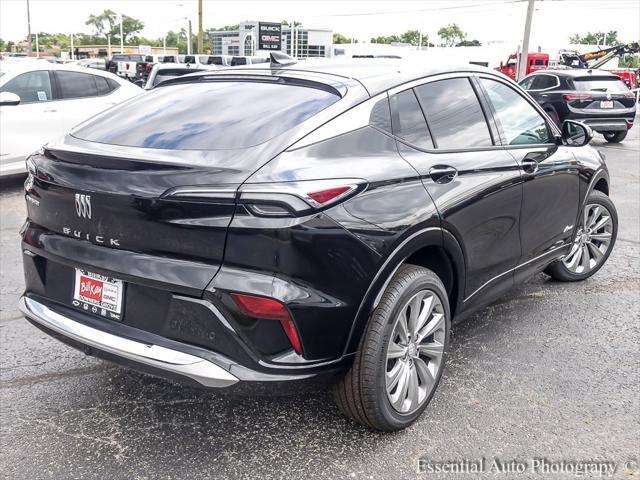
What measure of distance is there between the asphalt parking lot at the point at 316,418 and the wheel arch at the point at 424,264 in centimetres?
53

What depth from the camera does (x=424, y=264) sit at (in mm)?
3197

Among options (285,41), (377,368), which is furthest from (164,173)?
(285,41)

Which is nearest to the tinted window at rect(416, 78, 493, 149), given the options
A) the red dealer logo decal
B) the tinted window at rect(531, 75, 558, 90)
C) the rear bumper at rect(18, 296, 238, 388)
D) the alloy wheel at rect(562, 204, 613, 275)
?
the rear bumper at rect(18, 296, 238, 388)

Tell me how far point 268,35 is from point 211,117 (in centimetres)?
4030

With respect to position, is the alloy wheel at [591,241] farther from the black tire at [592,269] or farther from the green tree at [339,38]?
the green tree at [339,38]

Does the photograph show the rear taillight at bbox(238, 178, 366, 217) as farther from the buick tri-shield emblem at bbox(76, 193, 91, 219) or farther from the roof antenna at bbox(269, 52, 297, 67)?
the roof antenna at bbox(269, 52, 297, 67)

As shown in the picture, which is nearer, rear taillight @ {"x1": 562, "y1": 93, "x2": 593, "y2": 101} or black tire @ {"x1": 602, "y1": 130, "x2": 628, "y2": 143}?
rear taillight @ {"x1": 562, "y1": 93, "x2": 593, "y2": 101}

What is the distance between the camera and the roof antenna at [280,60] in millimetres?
3549

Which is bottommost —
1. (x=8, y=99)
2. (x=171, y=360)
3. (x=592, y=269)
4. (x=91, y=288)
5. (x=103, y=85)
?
(x=592, y=269)

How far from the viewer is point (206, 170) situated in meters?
2.53

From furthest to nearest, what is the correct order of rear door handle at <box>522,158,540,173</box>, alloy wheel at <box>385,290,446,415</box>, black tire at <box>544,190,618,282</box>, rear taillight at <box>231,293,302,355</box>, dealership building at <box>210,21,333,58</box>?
dealership building at <box>210,21,333,58</box>, black tire at <box>544,190,618,282</box>, rear door handle at <box>522,158,540,173</box>, alloy wheel at <box>385,290,446,415</box>, rear taillight at <box>231,293,302,355</box>

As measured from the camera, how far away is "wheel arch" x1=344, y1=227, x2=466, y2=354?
2.69 metres

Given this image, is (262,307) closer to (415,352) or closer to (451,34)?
(415,352)

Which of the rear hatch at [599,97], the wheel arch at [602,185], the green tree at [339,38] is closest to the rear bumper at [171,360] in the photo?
the wheel arch at [602,185]
